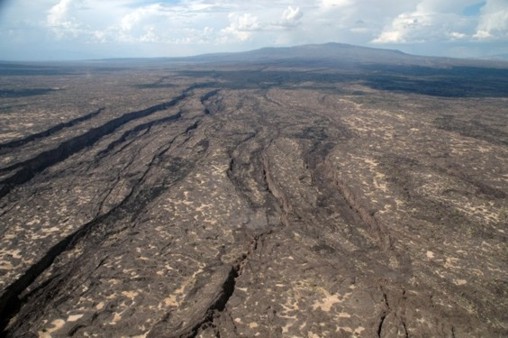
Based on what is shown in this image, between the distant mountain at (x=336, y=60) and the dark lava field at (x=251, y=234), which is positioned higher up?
the distant mountain at (x=336, y=60)

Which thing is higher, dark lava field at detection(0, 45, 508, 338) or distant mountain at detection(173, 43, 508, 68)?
distant mountain at detection(173, 43, 508, 68)

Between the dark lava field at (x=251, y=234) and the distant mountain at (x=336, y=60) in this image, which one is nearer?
the dark lava field at (x=251, y=234)

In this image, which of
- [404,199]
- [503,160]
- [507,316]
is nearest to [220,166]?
[404,199]

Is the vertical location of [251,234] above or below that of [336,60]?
below

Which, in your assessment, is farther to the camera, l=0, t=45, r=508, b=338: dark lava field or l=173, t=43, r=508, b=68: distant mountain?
l=173, t=43, r=508, b=68: distant mountain

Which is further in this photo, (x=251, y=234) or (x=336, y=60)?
(x=336, y=60)

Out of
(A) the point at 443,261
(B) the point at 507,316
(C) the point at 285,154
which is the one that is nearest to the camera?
(B) the point at 507,316

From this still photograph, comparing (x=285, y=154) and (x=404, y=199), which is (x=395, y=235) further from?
(x=285, y=154)

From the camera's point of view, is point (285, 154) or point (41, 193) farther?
point (285, 154)
